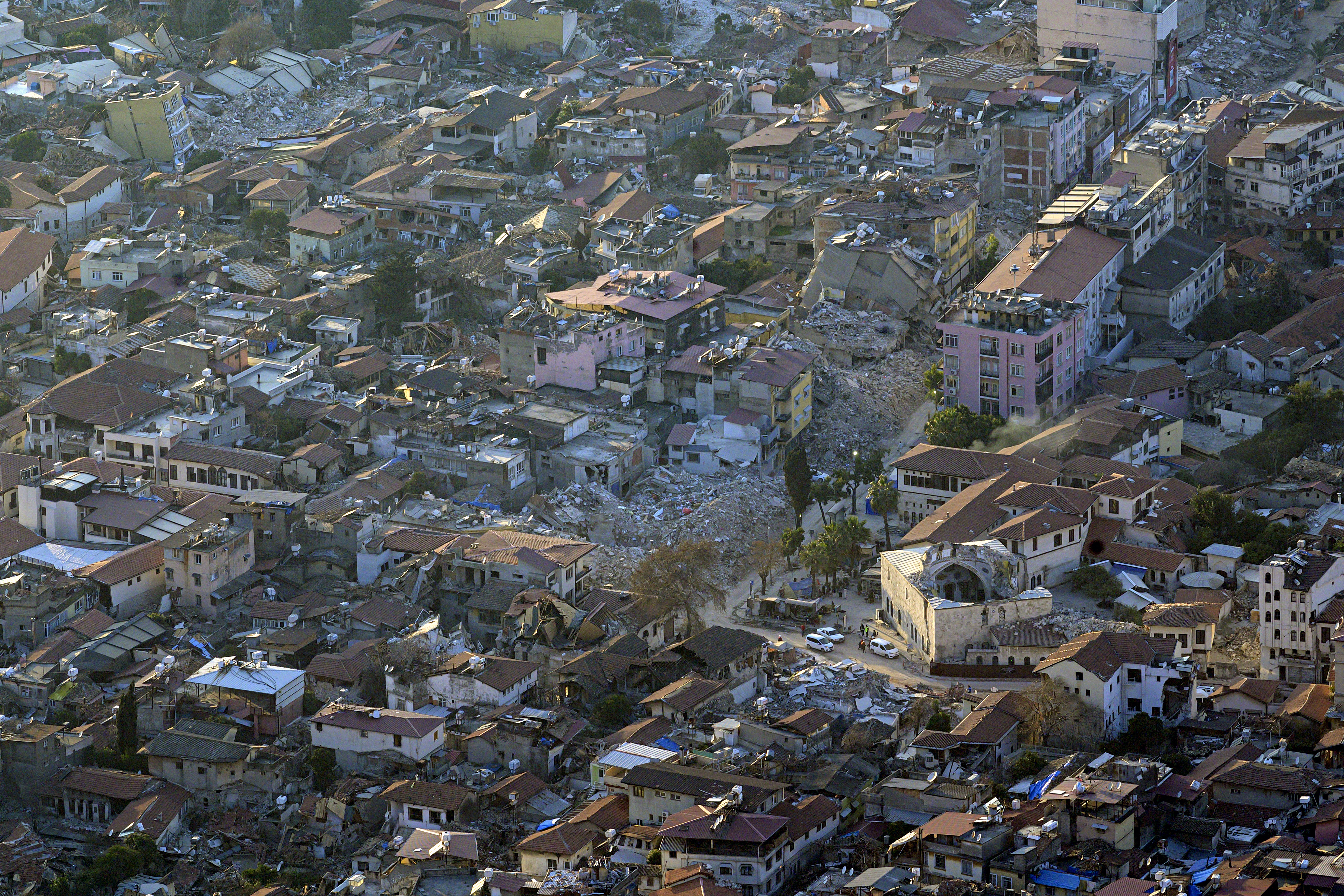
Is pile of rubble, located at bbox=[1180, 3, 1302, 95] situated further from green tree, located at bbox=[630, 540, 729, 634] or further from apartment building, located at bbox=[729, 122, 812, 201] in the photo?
green tree, located at bbox=[630, 540, 729, 634]

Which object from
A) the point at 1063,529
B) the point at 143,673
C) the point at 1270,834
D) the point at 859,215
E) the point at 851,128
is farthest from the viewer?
the point at 851,128

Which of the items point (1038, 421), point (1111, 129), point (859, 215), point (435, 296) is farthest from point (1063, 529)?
point (1111, 129)

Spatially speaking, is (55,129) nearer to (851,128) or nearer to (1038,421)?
(851,128)

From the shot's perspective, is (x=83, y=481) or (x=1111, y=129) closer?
(x=83, y=481)

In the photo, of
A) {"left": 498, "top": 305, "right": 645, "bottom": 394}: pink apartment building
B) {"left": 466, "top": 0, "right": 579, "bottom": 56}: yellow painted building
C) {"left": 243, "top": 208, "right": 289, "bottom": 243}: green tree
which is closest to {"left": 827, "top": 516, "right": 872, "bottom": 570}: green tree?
{"left": 498, "top": 305, "right": 645, "bottom": 394}: pink apartment building

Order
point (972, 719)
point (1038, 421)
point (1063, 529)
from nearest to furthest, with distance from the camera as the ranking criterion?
point (972, 719) < point (1063, 529) < point (1038, 421)

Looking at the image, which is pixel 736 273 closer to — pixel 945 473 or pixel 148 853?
pixel 945 473

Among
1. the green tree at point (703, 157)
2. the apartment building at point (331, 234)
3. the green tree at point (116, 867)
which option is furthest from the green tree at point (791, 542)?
the green tree at point (703, 157)
